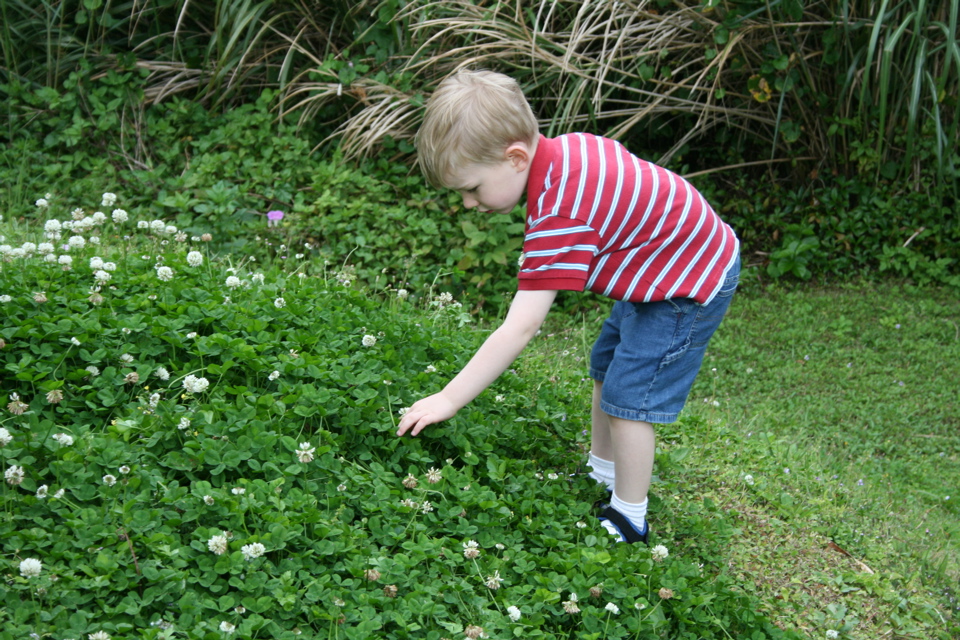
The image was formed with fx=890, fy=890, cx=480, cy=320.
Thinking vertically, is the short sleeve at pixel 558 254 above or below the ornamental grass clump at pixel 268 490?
above

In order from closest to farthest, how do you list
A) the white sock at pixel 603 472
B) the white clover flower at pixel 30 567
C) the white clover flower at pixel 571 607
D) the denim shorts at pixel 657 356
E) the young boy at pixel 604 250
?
the white clover flower at pixel 30 567 → the white clover flower at pixel 571 607 → the young boy at pixel 604 250 → the denim shorts at pixel 657 356 → the white sock at pixel 603 472

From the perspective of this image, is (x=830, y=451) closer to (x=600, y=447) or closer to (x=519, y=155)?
(x=600, y=447)

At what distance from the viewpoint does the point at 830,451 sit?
13.9 ft

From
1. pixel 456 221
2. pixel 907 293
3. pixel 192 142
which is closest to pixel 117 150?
pixel 192 142

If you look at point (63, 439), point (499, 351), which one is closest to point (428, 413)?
point (499, 351)

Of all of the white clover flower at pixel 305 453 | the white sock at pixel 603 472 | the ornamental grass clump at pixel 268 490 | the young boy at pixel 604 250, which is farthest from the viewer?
the white sock at pixel 603 472

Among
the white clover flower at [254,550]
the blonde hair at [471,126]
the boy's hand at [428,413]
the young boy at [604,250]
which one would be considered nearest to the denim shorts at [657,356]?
the young boy at [604,250]

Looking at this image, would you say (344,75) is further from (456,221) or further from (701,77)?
(701,77)

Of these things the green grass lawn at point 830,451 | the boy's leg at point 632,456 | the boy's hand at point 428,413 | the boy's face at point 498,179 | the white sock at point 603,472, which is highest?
the boy's face at point 498,179

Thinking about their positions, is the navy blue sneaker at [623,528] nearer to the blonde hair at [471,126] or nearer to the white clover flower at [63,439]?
the blonde hair at [471,126]

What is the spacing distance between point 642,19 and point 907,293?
246 centimetres

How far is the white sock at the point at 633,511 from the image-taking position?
2850 millimetres

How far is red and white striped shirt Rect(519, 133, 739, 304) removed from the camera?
252 centimetres

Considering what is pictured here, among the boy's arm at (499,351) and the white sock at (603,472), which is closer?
the boy's arm at (499,351)
